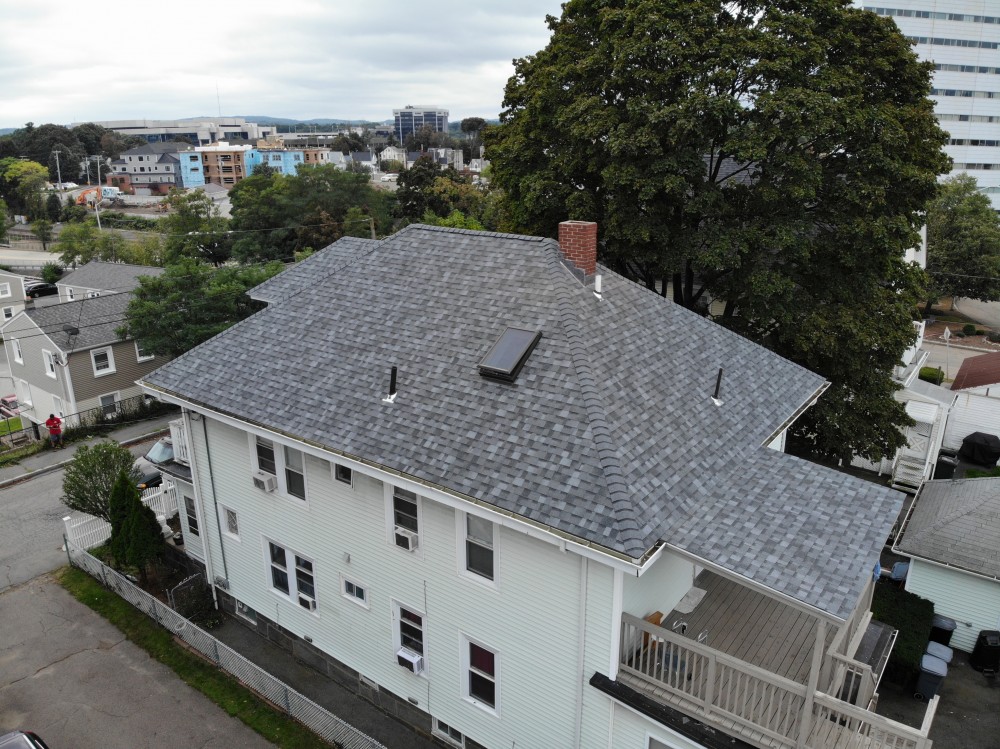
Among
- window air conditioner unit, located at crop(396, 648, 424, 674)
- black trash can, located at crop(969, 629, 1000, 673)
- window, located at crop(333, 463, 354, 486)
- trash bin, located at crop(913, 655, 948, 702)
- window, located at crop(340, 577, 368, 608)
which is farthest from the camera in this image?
black trash can, located at crop(969, 629, 1000, 673)

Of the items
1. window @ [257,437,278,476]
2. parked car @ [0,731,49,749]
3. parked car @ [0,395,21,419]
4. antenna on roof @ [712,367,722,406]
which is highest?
antenna on roof @ [712,367,722,406]

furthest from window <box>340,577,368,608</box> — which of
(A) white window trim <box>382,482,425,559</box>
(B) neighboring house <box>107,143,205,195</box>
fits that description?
(B) neighboring house <box>107,143,205,195</box>

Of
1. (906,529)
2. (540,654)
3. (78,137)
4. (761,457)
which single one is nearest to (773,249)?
(906,529)

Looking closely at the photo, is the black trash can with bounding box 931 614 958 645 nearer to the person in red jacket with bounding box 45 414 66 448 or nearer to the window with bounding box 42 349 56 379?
the person in red jacket with bounding box 45 414 66 448

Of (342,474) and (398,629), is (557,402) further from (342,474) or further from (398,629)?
(398,629)

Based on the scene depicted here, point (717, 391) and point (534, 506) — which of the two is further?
point (717, 391)

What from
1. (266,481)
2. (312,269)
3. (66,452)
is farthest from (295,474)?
(66,452)

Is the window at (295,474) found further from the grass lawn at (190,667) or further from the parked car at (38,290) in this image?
the parked car at (38,290)
